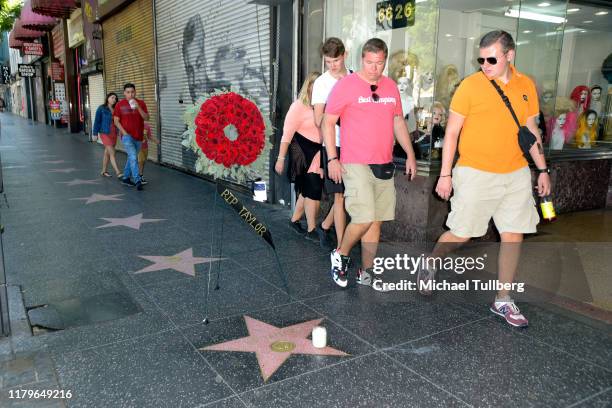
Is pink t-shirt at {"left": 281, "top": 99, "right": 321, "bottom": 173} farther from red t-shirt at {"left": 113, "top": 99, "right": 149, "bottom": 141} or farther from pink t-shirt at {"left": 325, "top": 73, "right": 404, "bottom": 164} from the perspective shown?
red t-shirt at {"left": 113, "top": 99, "right": 149, "bottom": 141}

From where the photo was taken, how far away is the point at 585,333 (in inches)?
134

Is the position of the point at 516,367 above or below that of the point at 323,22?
below

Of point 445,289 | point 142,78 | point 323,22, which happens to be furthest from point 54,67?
point 445,289

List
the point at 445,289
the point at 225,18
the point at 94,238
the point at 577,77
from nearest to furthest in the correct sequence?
the point at 445,289 < the point at 94,238 < the point at 577,77 < the point at 225,18

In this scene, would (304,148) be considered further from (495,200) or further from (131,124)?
(131,124)

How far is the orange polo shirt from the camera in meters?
3.31

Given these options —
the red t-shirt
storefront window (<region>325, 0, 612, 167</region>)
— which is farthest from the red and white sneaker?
the red t-shirt

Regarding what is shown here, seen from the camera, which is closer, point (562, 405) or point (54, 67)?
point (562, 405)

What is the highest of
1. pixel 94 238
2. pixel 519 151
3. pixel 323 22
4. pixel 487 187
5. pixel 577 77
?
pixel 323 22

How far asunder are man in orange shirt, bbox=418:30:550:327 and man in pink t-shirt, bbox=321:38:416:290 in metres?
0.54

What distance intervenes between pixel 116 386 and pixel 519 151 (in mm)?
3000

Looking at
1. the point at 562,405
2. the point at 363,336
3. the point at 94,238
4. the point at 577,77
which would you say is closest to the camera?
the point at 562,405

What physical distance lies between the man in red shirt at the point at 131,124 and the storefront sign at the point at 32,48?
28.9 metres

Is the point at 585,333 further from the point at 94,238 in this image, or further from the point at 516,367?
the point at 94,238
